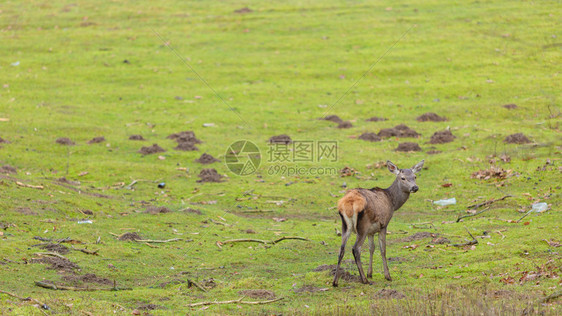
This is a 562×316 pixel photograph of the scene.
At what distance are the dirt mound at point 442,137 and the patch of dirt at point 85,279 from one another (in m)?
20.7

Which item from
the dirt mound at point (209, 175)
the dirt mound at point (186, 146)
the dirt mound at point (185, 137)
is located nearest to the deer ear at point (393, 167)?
the dirt mound at point (209, 175)

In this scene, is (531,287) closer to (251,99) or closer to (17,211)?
(17,211)

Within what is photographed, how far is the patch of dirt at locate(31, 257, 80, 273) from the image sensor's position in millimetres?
13276

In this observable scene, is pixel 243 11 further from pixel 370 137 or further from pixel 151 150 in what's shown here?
pixel 151 150

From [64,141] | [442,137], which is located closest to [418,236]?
[442,137]

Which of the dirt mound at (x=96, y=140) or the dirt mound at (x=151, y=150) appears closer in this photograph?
the dirt mound at (x=151, y=150)

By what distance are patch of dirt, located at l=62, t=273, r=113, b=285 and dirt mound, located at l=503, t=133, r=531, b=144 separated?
2133cm

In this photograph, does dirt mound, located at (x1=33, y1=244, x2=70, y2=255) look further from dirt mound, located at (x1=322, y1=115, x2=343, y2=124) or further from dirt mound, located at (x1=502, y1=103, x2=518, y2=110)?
dirt mound, located at (x1=502, y1=103, x2=518, y2=110)

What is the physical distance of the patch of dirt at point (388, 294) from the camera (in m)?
11.6

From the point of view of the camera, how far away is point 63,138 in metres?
30.3

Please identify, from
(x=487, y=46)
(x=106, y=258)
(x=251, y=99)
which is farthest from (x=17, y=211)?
(x=487, y=46)

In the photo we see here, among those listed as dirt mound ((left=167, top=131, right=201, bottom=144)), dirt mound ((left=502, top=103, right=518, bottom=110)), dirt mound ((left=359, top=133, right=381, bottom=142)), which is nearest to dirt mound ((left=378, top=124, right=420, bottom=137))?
dirt mound ((left=359, top=133, right=381, bottom=142))

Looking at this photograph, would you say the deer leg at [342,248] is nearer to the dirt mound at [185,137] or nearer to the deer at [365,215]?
the deer at [365,215]

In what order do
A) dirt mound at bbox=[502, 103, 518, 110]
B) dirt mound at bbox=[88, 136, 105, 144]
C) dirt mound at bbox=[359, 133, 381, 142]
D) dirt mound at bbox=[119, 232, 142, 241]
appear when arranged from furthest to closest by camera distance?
dirt mound at bbox=[502, 103, 518, 110], dirt mound at bbox=[359, 133, 381, 142], dirt mound at bbox=[88, 136, 105, 144], dirt mound at bbox=[119, 232, 142, 241]
